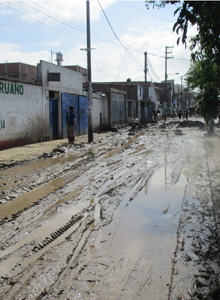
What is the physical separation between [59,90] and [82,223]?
14.5 metres

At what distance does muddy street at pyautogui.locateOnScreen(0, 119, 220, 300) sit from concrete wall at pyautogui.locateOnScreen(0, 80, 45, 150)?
560 cm

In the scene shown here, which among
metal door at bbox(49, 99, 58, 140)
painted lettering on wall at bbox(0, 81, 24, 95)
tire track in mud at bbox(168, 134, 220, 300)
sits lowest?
tire track in mud at bbox(168, 134, 220, 300)

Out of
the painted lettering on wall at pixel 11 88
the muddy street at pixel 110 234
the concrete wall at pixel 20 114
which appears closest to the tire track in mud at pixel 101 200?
the muddy street at pixel 110 234

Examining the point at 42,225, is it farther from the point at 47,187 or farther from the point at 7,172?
the point at 7,172

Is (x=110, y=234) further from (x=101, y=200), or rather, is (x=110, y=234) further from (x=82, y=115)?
(x=82, y=115)

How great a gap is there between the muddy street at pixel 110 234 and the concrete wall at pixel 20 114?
5601mm

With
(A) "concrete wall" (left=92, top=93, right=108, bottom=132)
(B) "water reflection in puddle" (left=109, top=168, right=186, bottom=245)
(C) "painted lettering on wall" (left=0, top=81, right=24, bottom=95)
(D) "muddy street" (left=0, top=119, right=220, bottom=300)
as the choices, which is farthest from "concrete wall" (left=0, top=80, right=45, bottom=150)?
(A) "concrete wall" (left=92, top=93, right=108, bottom=132)

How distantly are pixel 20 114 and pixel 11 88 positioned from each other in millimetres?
1358

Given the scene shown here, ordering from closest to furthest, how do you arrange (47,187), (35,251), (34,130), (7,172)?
(35,251), (47,187), (7,172), (34,130)

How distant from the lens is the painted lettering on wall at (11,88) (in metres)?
12.9

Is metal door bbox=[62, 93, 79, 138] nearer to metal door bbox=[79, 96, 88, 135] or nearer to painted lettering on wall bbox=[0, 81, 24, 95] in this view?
metal door bbox=[79, 96, 88, 135]

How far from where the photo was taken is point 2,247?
3836 mm

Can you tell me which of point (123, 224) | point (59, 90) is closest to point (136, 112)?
point (59, 90)

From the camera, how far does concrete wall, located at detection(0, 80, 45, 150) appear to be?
13195 millimetres
